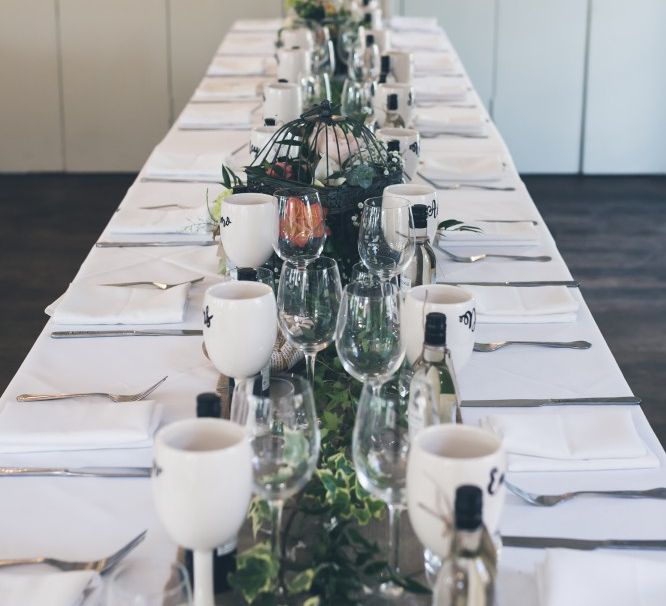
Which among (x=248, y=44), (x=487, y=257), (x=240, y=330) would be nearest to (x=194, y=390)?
(x=240, y=330)

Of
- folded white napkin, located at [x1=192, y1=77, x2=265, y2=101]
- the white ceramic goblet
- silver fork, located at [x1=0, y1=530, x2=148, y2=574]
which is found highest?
folded white napkin, located at [x1=192, y1=77, x2=265, y2=101]

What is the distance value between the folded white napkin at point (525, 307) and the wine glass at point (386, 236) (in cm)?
24

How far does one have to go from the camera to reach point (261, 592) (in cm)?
106

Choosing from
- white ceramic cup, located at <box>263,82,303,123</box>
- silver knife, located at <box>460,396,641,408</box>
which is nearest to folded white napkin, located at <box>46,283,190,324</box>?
silver knife, located at <box>460,396,641,408</box>

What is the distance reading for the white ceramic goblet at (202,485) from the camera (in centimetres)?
95

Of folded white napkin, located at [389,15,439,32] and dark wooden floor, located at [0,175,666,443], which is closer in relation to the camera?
dark wooden floor, located at [0,175,666,443]

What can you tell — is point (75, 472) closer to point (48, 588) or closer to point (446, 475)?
point (48, 588)

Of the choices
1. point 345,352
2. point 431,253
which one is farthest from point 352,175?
point 345,352

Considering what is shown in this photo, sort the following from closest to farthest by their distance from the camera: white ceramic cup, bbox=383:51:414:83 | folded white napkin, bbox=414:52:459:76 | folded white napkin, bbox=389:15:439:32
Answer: white ceramic cup, bbox=383:51:414:83
folded white napkin, bbox=414:52:459:76
folded white napkin, bbox=389:15:439:32

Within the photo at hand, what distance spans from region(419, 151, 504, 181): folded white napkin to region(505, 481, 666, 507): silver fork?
166 centimetres

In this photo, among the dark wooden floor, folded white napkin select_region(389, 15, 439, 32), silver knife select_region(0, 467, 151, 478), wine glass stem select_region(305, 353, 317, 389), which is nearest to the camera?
silver knife select_region(0, 467, 151, 478)

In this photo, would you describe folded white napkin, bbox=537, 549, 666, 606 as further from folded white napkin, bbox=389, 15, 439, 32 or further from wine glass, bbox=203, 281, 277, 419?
folded white napkin, bbox=389, 15, 439, 32

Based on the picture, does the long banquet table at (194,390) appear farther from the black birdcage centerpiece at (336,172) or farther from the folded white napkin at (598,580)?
the black birdcage centerpiece at (336,172)

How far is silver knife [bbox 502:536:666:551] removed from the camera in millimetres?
1263
